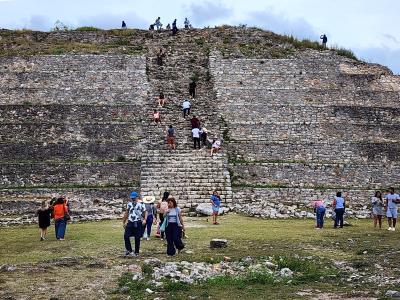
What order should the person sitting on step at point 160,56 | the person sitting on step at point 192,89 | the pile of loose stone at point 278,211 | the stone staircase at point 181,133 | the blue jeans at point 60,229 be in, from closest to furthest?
1. the blue jeans at point 60,229
2. the pile of loose stone at point 278,211
3. the stone staircase at point 181,133
4. the person sitting on step at point 192,89
5. the person sitting on step at point 160,56

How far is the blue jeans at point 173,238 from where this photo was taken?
1686 centimetres

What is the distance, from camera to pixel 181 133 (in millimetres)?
35125

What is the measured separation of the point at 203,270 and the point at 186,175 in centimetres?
1684

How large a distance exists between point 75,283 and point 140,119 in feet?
75.7

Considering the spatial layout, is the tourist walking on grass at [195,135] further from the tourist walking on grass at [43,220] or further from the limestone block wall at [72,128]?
the tourist walking on grass at [43,220]

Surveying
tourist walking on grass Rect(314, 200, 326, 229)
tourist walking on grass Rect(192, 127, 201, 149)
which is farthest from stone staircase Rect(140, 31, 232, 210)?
tourist walking on grass Rect(314, 200, 326, 229)

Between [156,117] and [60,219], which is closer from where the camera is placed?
[60,219]

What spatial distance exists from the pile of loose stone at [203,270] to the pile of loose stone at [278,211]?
40.7 feet

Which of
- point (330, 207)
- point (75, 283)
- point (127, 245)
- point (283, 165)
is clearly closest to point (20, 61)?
point (283, 165)

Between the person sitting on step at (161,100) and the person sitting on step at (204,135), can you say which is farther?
the person sitting on step at (161,100)

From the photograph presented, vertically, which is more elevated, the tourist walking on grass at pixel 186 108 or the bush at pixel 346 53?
the bush at pixel 346 53


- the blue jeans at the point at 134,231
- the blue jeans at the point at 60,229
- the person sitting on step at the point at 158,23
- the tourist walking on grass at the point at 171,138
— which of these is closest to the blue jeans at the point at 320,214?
the blue jeans at the point at 134,231

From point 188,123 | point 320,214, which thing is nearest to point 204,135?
point 188,123

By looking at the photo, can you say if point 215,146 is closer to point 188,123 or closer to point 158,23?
point 188,123
